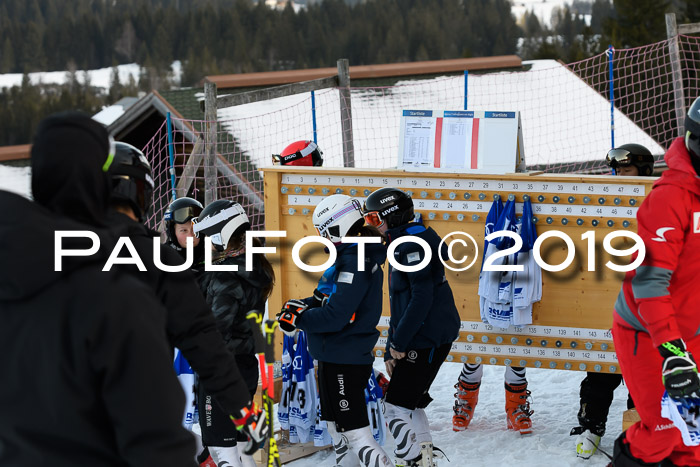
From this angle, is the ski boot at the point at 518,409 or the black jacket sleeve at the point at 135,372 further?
the ski boot at the point at 518,409

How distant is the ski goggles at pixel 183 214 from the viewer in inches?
193

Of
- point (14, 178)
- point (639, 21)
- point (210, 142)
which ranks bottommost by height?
point (210, 142)

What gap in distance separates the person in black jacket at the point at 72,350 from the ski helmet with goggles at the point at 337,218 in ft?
8.05

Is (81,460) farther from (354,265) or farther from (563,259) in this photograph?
(563,259)

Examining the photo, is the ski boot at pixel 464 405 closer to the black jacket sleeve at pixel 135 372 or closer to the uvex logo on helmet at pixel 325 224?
the uvex logo on helmet at pixel 325 224

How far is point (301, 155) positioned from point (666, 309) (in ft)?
12.7

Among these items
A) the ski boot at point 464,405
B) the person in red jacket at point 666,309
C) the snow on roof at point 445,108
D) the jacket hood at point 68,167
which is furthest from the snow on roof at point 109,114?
the jacket hood at point 68,167

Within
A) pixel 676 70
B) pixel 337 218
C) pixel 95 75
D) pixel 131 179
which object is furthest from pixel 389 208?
pixel 95 75

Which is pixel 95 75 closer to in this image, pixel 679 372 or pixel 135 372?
pixel 679 372

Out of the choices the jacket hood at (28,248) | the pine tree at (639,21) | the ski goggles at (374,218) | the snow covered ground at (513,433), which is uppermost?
the pine tree at (639,21)

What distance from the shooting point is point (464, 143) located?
18.6 ft

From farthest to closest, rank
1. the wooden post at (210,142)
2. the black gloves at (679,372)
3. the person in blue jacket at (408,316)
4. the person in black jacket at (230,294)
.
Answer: the wooden post at (210,142) < the person in blue jacket at (408,316) < the person in black jacket at (230,294) < the black gloves at (679,372)

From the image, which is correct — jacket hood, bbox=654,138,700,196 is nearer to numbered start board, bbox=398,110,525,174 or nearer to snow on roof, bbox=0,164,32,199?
numbered start board, bbox=398,110,525,174

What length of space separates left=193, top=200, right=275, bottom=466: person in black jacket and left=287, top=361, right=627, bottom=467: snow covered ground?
3.62 feet
